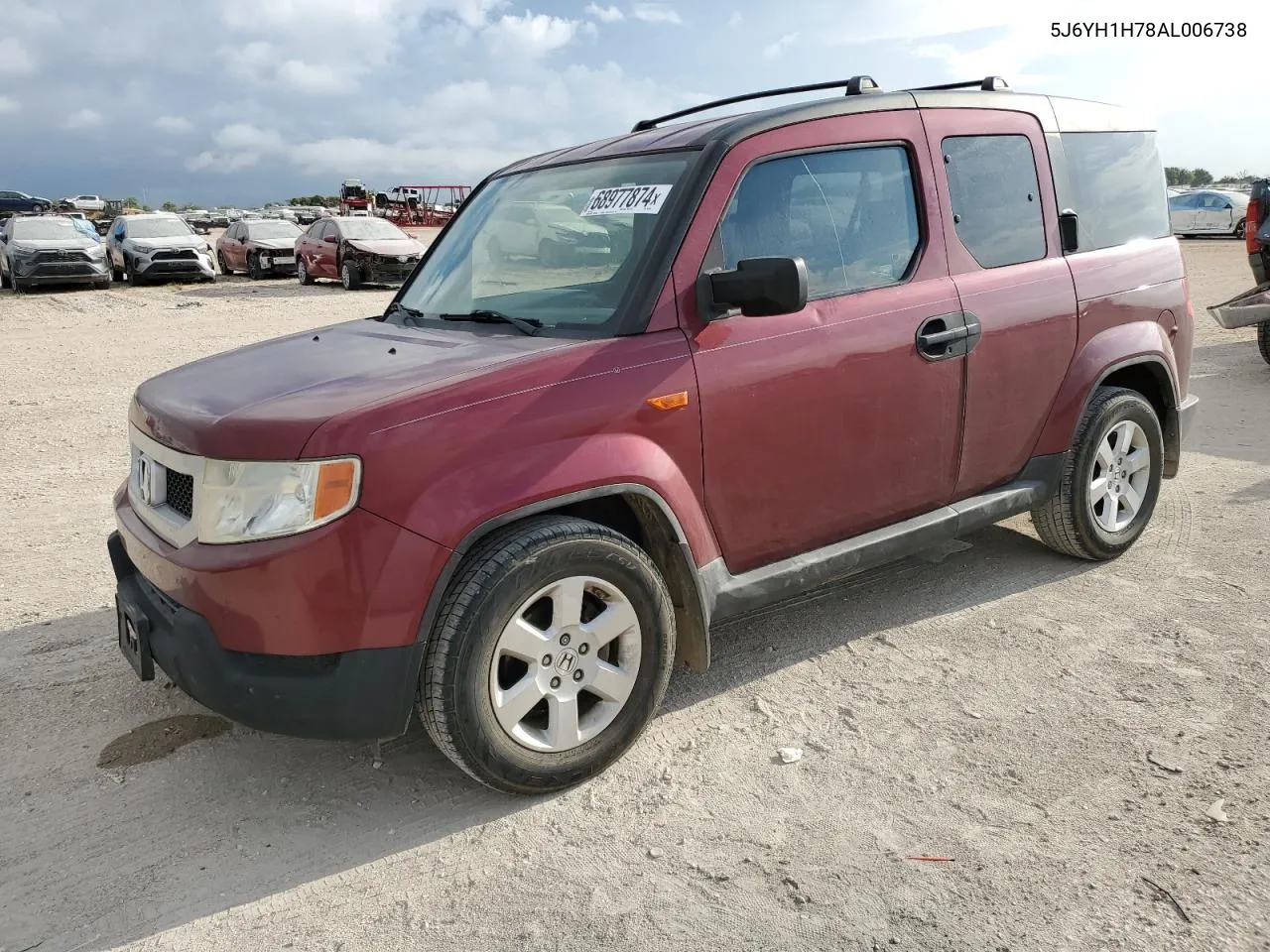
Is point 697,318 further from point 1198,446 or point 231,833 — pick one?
point 1198,446

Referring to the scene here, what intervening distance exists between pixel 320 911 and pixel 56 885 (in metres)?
0.74

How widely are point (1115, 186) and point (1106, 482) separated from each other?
133cm

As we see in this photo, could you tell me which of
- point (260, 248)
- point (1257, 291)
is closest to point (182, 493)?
point (1257, 291)

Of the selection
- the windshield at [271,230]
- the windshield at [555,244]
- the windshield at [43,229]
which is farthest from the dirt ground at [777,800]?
the windshield at [271,230]

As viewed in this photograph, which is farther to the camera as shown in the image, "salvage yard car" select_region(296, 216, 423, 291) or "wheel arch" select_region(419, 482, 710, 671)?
"salvage yard car" select_region(296, 216, 423, 291)

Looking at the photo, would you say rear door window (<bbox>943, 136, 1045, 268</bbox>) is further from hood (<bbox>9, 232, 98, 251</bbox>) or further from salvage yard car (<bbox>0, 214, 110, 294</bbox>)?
hood (<bbox>9, 232, 98, 251</bbox>)

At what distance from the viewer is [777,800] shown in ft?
9.80

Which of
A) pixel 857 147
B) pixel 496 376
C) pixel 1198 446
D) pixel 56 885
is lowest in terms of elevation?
pixel 56 885

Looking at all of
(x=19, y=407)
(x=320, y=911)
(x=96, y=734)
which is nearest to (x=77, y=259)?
(x=19, y=407)

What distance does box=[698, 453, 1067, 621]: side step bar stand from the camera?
336cm

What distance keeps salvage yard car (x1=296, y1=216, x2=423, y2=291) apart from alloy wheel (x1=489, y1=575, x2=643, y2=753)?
17.4m

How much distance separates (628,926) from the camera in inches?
98.3

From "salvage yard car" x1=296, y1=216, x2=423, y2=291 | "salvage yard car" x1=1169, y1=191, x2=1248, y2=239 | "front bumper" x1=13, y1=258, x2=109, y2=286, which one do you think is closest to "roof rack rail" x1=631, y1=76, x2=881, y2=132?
"salvage yard car" x1=296, y1=216, x2=423, y2=291

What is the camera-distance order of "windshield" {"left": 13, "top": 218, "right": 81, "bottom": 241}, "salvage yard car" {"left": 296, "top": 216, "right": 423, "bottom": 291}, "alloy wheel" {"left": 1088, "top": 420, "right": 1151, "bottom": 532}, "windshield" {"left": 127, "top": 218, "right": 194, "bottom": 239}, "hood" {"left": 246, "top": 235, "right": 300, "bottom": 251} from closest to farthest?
"alloy wheel" {"left": 1088, "top": 420, "right": 1151, "bottom": 532} < "salvage yard car" {"left": 296, "top": 216, "right": 423, "bottom": 291} < "windshield" {"left": 13, "top": 218, "right": 81, "bottom": 241} < "windshield" {"left": 127, "top": 218, "right": 194, "bottom": 239} < "hood" {"left": 246, "top": 235, "right": 300, "bottom": 251}
